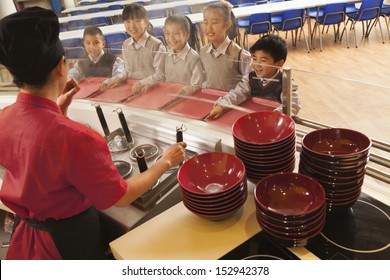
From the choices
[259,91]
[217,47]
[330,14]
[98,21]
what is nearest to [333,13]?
[330,14]

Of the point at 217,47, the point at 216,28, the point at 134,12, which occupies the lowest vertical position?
the point at 217,47

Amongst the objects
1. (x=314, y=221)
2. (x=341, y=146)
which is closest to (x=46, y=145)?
(x=314, y=221)

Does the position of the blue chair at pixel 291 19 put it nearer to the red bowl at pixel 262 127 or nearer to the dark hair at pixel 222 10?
the dark hair at pixel 222 10

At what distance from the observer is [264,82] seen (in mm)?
1375

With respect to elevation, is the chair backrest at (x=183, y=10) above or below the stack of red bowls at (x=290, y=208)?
below

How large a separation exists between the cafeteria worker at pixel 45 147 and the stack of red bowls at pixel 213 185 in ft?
0.32

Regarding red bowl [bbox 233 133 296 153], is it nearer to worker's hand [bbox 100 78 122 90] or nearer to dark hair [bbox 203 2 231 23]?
worker's hand [bbox 100 78 122 90]

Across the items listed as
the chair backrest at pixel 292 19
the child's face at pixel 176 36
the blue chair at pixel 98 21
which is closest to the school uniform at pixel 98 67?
the child's face at pixel 176 36

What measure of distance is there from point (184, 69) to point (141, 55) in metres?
0.31

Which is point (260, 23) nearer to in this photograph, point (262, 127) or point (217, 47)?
point (217, 47)

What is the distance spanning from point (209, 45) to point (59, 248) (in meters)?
1.57

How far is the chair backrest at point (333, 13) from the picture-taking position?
204 inches

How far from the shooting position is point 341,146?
1030 mm
